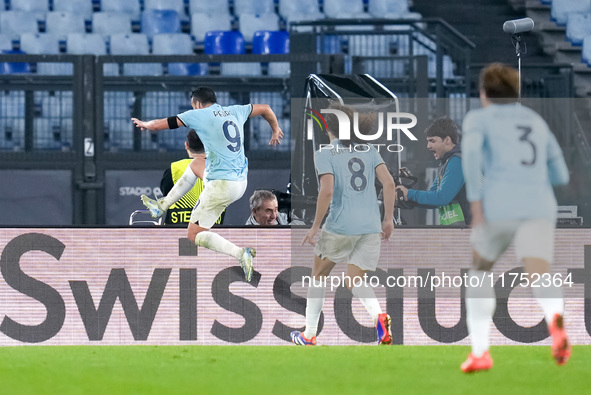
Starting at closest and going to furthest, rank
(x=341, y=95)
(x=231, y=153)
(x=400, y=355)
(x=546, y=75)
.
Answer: (x=400, y=355)
(x=231, y=153)
(x=341, y=95)
(x=546, y=75)

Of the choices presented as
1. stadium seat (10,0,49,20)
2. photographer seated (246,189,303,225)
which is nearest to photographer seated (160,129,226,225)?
photographer seated (246,189,303,225)

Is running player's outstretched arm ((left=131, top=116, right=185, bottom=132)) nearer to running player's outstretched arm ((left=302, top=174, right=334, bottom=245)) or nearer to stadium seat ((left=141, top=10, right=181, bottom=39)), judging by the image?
running player's outstretched arm ((left=302, top=174, right=334, bottom=245))

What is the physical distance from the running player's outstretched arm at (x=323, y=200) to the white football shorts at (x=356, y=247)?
258 mm

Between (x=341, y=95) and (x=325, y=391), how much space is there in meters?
5.31

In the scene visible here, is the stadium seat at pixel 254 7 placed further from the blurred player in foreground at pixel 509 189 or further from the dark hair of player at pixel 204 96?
the blurred player in foreground at pixel 509 189

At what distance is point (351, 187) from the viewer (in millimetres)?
8656

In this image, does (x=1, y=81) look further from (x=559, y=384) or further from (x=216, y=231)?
(x=559, y=384)

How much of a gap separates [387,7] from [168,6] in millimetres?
3504

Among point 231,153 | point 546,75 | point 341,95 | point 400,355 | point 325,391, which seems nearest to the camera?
point 325,391

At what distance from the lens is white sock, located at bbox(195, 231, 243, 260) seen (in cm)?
915

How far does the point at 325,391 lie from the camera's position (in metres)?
5.64

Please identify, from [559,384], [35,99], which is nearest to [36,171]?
[35,99]

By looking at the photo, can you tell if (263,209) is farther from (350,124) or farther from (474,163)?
(474,163)

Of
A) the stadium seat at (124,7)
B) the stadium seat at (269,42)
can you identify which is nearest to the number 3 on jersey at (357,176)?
the stadium seat at (269,42)
